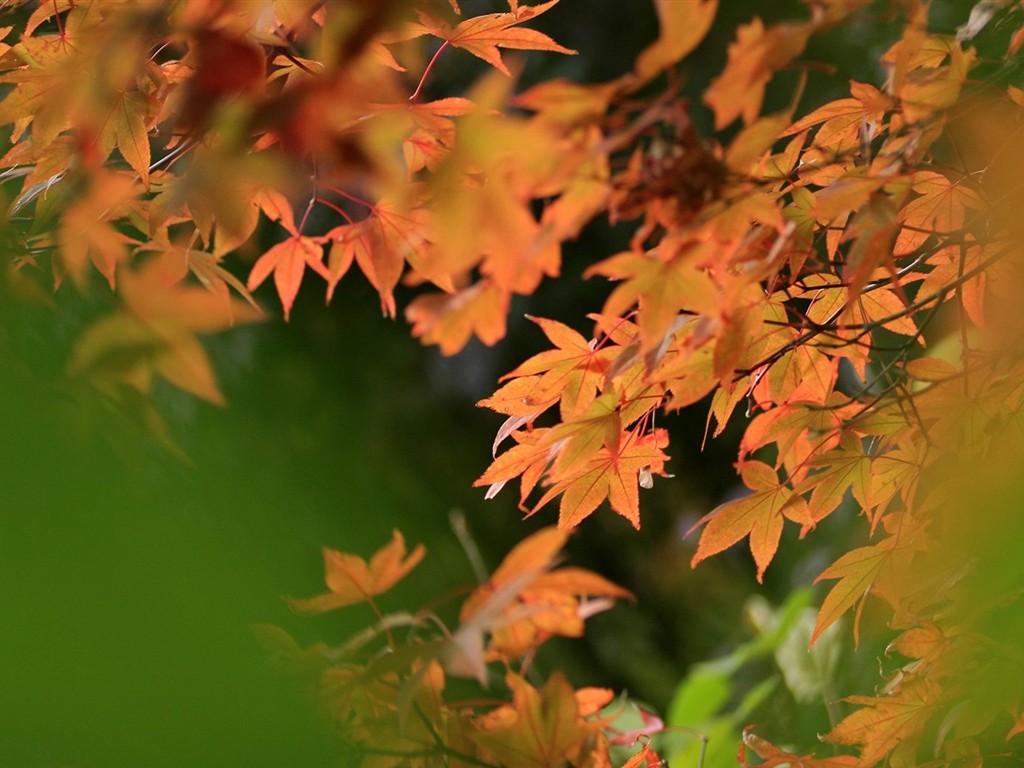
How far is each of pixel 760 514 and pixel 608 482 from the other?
108 mm

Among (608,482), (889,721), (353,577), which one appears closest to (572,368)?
(608,482)

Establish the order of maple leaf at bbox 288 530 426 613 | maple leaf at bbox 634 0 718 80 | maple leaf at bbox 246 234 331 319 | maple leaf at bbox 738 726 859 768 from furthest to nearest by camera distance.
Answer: maple leaf at bbox 246 234 331 319 → maple leaf at bbox 738 726 859 768 → maple leaf at bbox 288 530 426 613 → maple leaf at bbox 634 0 718 80

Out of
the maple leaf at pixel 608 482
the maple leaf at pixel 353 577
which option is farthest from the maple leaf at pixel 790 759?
the maple leaf at pixel 353 577

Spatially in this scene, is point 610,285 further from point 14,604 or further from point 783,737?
point 14,604

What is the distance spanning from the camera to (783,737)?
165 centimetres

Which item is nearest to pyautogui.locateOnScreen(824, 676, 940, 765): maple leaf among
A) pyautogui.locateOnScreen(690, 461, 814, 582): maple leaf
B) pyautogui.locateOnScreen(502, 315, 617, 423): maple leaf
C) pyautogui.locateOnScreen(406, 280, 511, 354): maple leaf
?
pyautogui.locateOnScreen(690, 461, 814, 582): maple leaf

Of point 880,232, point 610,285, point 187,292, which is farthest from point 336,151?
point 610,285

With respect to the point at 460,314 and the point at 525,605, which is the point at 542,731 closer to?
the point at 525,605

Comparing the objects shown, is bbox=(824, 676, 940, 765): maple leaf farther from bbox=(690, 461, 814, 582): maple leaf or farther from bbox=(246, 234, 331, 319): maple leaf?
bbox=(246, 234, 331, 319): maple leaf

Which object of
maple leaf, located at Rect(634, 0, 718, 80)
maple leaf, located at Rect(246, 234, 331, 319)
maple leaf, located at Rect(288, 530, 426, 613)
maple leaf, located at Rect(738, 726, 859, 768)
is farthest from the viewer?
maple leaf, located at Rect(246, 234, 331, 319)

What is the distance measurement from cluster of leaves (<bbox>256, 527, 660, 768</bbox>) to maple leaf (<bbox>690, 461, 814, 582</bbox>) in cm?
21

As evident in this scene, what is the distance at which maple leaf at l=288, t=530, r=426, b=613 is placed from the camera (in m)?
0.43

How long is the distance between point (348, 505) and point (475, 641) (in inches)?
57.4

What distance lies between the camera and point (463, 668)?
0.33m
